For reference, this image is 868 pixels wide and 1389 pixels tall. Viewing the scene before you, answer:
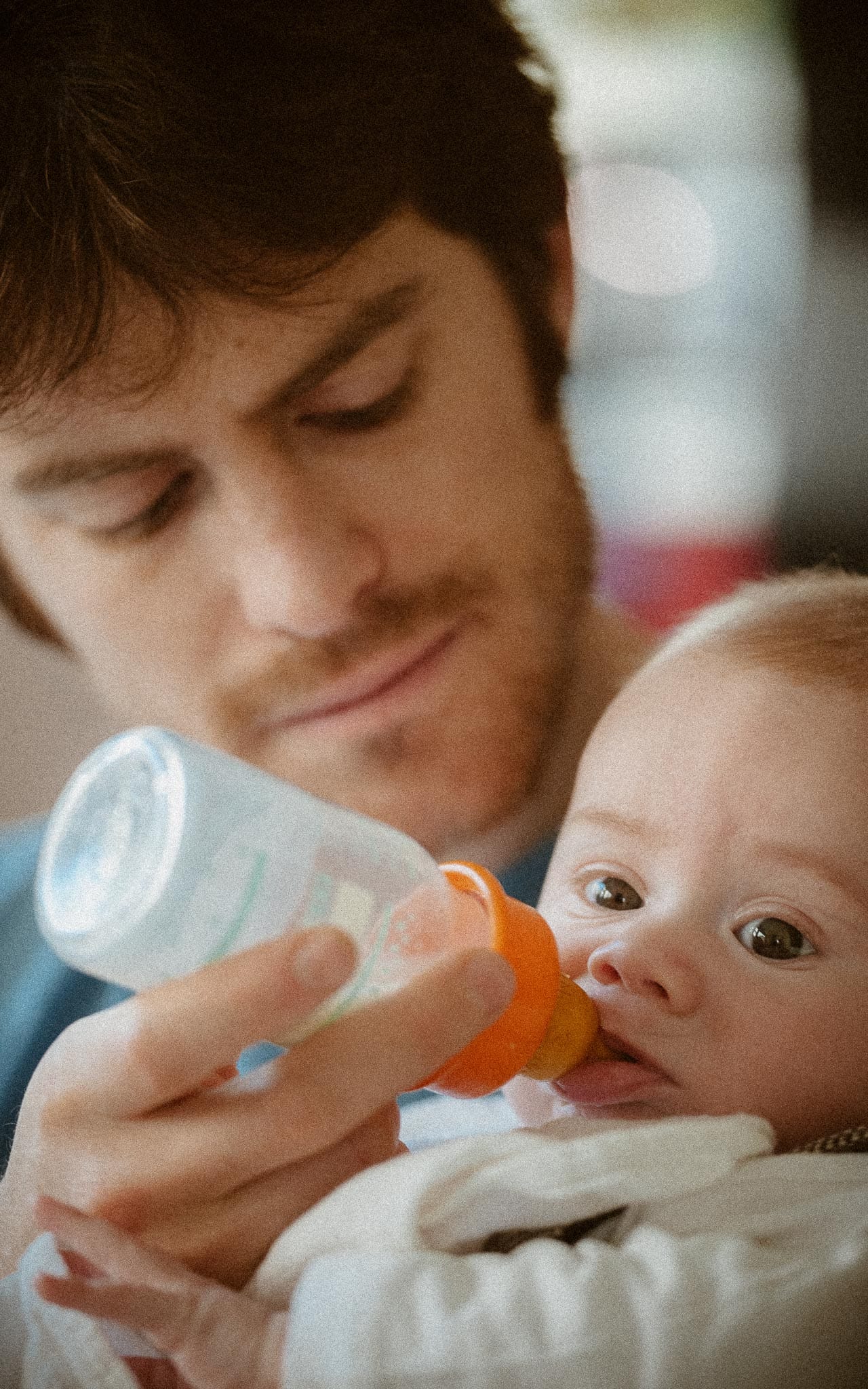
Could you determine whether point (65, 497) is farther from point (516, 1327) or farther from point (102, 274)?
point (516, 1327)

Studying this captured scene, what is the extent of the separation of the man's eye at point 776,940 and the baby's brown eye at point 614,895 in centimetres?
9

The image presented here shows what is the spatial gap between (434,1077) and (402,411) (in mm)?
640

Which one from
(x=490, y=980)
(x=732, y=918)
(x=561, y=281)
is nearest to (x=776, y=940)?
(x=732, y=918)

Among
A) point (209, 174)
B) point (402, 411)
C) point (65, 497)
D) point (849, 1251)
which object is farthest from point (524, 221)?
point (849, 1251)

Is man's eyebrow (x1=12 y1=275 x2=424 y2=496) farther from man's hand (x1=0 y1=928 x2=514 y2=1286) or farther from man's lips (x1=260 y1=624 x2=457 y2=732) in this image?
man's hand (x1=0 y1=928 x2=514 y2=1286)

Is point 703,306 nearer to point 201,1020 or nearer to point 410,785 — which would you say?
point 410,785

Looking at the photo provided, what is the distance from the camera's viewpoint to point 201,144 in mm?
962

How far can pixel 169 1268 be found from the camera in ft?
2.23

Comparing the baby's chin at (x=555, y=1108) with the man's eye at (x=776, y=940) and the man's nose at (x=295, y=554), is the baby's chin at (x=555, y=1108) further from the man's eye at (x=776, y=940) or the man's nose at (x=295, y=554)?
the man's nose at (x=295, y=554)

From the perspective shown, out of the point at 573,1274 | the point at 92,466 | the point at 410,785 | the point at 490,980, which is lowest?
the point at 410,785

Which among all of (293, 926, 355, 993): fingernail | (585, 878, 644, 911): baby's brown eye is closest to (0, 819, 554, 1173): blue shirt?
(585, 878, 644, 911): baby's brown eye

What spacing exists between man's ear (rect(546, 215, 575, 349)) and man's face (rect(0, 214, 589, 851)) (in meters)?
0.06

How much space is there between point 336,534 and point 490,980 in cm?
55

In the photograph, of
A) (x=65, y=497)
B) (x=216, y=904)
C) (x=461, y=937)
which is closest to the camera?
Answer: (x=216, y=904)
